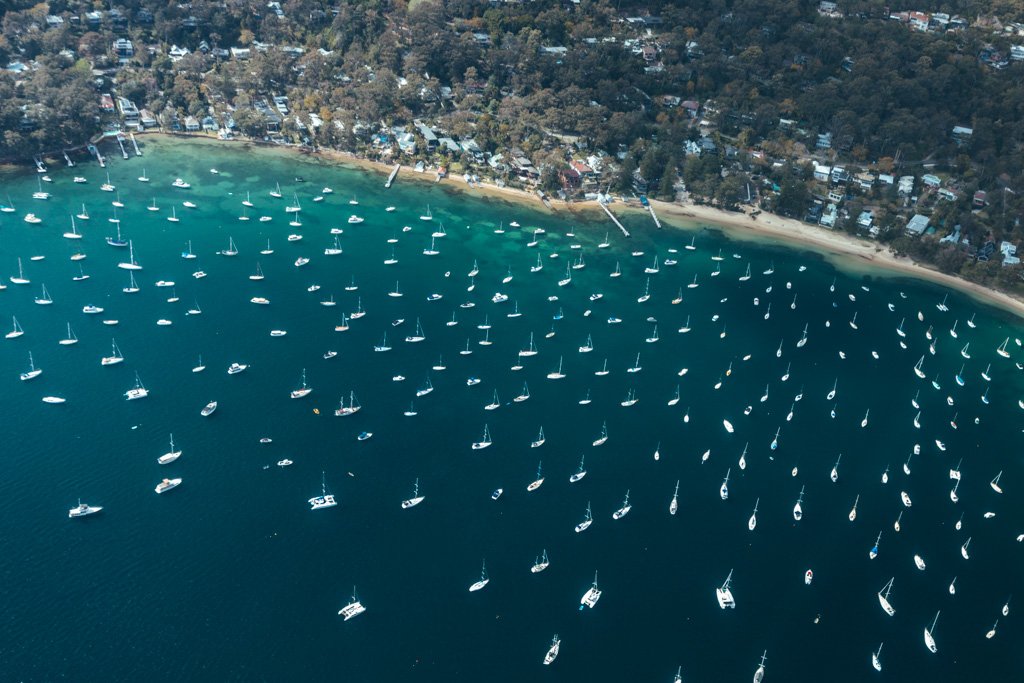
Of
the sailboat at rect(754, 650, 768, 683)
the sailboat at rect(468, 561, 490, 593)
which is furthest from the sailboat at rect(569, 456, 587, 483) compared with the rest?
the sailboat at rect(754, 650, 768, 683)

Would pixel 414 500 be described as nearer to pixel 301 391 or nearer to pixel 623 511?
pixel 623 511

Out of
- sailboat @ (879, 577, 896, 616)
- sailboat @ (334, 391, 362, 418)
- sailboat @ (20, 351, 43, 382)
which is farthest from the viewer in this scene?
sailboat @ (20, 351, 43, 382)

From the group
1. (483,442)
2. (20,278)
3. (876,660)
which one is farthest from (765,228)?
(20,278)

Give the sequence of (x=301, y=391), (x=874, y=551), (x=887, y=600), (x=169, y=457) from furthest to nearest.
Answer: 1. (x=301, y=391)
2. (x=169, y=457)
3. (x=874, y=551)
4. (x=887, y=600)

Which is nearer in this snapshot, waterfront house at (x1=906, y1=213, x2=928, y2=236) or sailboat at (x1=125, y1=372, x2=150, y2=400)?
sailboat at (x1=125, y1=372, x2=150, y2=400)

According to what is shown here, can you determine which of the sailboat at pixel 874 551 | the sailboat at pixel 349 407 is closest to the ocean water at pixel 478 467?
the sailboat at pixel 874 551

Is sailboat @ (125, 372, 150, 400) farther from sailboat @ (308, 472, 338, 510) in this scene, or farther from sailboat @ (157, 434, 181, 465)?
sailboat @ (308, 472, 338, 510)

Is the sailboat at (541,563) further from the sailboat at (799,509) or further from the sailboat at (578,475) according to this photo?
the sailboat at (799,509)
